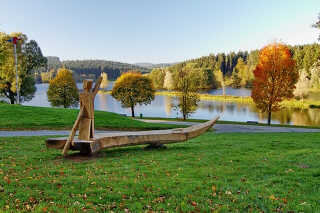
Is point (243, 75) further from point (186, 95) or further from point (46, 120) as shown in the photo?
point (46, 120)

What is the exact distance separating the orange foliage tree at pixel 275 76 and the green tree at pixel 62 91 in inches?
1052

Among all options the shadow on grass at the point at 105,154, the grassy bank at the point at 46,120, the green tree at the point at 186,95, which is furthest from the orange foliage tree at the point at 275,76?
the shadow on grass at the point at 105,154

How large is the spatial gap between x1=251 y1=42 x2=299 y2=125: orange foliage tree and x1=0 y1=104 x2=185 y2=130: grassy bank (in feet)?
37.3

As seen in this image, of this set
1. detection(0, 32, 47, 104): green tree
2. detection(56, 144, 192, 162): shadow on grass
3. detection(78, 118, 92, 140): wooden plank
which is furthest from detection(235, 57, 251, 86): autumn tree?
detection(78, 118, 92, 140): wooden plank

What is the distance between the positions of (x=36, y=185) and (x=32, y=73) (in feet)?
133

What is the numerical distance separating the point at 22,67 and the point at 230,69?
398 ft

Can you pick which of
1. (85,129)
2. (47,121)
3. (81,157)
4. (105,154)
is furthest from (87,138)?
(47,121)

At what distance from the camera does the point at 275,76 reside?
2406 centimetres

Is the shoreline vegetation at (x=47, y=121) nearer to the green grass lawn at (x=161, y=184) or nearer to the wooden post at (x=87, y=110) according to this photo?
the green grass lawn at (x=161, y=184)

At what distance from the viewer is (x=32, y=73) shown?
4025cm

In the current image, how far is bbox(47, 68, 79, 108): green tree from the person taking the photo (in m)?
36.9

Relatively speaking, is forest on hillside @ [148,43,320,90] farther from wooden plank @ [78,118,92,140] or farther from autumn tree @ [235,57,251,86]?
wooden plank @ [78,118,92,140]

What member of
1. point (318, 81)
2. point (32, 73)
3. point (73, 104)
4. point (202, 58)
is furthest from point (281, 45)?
point (202, 58)

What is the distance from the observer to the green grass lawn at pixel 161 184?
162 inches
